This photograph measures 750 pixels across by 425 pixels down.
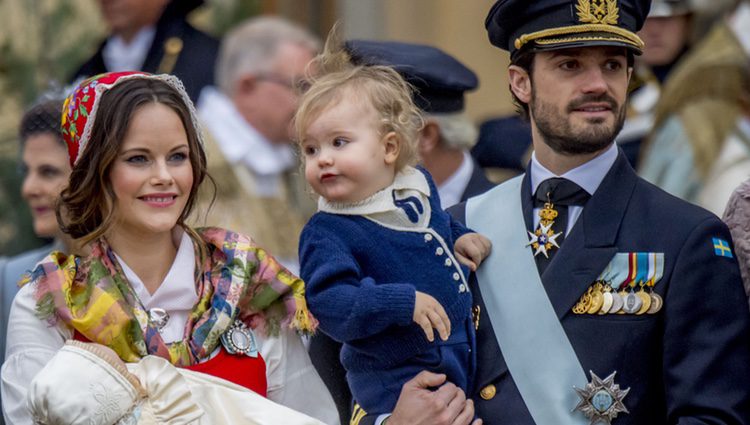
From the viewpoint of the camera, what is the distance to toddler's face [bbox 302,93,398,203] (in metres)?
5.02

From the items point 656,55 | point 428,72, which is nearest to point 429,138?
point 428,72

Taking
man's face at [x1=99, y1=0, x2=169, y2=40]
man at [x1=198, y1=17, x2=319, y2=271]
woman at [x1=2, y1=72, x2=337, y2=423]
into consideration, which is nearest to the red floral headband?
woman at [x1=2, y1=72, x2=337, y2=423]

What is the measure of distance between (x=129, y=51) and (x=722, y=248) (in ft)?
13.9

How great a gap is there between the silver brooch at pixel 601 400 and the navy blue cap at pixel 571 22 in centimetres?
93

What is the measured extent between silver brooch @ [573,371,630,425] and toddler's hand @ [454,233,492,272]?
506 millimetres

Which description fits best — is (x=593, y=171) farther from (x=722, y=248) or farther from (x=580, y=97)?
(x=722, y=248)

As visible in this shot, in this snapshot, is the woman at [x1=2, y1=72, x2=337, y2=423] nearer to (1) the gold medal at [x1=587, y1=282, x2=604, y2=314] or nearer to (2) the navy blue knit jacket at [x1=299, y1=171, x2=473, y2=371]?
(2) the navy blue knit jacket at [x1=299, y1=171, x2=473, y2=371]

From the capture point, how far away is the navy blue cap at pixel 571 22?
4961 millimetres

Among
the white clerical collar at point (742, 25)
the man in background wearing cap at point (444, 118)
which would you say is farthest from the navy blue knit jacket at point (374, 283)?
the white clerical collar at point (742, 25)

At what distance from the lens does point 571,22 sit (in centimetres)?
501

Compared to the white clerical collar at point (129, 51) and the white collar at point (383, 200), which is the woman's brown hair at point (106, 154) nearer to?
the white collar at point (383, 200)

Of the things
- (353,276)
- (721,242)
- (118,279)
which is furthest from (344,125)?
(721,242)

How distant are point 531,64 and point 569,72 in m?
0.16

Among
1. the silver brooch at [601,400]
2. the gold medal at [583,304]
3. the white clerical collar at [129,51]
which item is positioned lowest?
the silver brooch at [601,400]
